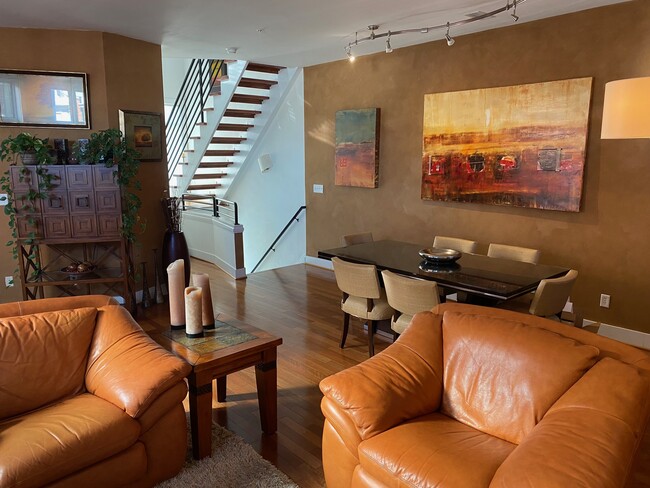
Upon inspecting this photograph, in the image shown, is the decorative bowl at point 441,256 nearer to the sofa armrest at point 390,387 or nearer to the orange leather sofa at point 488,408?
the orange leather sofa at point 488,408

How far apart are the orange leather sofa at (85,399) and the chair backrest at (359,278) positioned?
5.30 ft

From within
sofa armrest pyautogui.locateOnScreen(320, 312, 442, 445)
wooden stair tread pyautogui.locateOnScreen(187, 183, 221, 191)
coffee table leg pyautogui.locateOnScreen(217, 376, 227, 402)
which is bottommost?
coffee table leg pyautogui.locateOnScreen(217, 376, 227, 402)

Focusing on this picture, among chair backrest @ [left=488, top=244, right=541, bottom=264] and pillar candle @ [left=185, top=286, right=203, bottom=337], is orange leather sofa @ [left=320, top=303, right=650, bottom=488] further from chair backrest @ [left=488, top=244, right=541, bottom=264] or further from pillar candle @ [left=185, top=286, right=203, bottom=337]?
chair backrest @ [left=488, top=244, right=541, bottom=264]

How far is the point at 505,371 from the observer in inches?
83.3

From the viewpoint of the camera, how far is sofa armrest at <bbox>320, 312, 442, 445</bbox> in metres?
2.04

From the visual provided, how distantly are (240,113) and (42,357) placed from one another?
18.6 feet

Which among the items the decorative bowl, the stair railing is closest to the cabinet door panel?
the stair railing

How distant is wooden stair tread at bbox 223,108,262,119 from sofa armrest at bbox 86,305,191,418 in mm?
5126

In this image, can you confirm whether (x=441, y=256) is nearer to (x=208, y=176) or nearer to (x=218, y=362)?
(x=218, y=362)

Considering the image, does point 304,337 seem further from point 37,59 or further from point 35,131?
point 37,59

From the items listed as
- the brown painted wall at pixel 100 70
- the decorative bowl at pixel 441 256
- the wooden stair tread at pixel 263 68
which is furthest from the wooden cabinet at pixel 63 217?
the wooden stair tread at pixel 263 68

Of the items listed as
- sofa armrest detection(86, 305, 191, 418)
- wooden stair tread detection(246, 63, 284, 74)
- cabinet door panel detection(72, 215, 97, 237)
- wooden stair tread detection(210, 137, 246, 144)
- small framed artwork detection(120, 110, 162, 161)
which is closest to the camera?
sofa armrest detection(86, 305, 191, 418)

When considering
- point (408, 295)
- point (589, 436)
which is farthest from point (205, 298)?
point (589, 436)

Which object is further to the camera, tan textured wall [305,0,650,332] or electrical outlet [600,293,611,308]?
electrical outlet [600,293,611,308]
